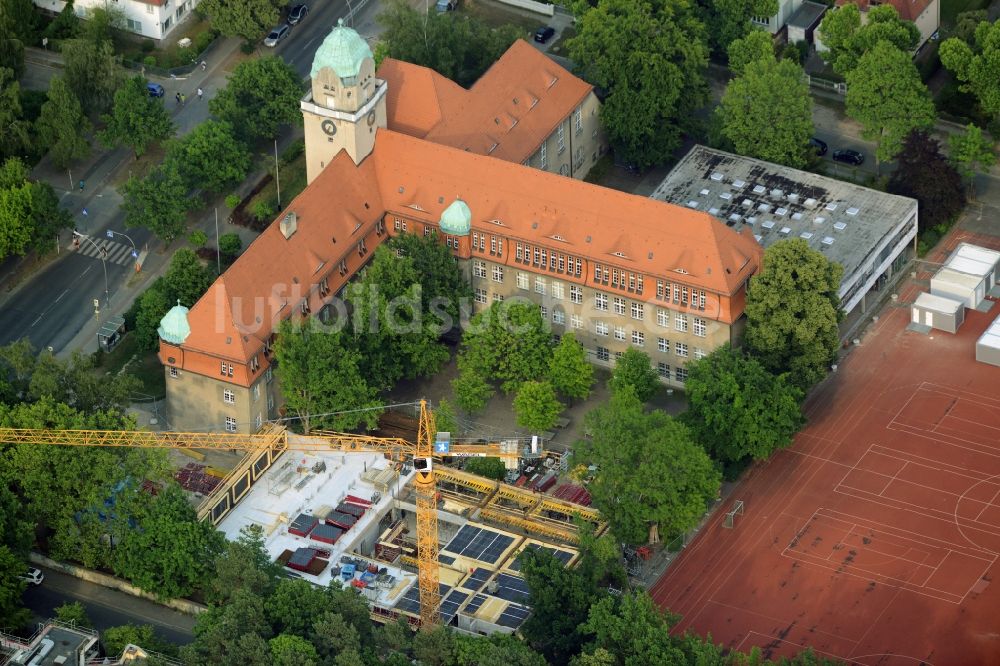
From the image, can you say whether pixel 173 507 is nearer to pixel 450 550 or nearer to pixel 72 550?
pixel 72 550

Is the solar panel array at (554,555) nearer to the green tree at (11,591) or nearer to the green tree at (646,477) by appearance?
the green tree at (646,477)

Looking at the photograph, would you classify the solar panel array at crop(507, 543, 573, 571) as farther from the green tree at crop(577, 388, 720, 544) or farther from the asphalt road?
the asphalt road

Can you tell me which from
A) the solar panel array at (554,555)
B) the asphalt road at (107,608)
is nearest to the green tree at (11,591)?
the asphalt road at (107,608)

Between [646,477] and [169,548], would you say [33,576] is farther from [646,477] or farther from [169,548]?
[646,477]

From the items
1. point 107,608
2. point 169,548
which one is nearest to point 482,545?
point 169,548

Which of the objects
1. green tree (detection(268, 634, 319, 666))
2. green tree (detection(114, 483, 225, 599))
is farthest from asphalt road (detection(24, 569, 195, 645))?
green tree (detection(268, 634, 319, 666))

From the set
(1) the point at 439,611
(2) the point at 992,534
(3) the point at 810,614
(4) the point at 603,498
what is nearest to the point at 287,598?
(1) the point at 439,611

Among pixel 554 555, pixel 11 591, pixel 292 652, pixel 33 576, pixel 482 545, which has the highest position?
pixel 11 591
